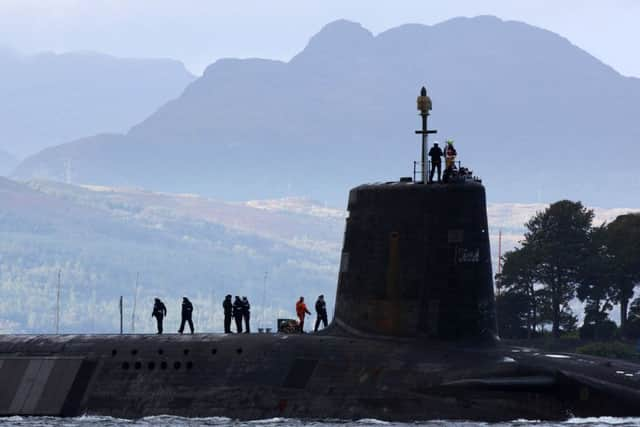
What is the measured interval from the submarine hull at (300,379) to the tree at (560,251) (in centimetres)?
7284

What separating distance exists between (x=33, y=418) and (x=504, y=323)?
77331 mm

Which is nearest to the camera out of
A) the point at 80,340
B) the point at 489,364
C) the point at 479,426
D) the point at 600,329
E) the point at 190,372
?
the point at 479,426

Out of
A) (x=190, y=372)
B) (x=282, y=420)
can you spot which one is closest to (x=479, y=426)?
(x=282, y=420)

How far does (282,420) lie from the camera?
1686 inches

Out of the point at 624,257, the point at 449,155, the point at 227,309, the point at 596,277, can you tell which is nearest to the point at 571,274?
the point at 596,277

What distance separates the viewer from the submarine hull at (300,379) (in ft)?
135

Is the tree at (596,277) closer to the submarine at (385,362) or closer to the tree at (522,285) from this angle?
the tree at (522,285)

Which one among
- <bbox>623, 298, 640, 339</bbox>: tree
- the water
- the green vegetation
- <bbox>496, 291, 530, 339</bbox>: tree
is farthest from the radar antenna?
<bbox>496, 291, 530, 339</bbox>: tree

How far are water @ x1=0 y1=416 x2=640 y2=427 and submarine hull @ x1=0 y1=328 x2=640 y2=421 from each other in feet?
1.05

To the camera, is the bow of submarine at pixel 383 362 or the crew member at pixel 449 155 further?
the crew member at pixel 449 155

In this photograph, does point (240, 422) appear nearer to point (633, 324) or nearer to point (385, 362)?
point (385, 362)

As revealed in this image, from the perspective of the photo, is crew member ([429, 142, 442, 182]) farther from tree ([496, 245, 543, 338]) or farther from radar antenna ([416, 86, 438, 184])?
tree ([496, 245, 543, 338])

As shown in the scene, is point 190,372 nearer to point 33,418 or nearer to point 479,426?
point 33,418

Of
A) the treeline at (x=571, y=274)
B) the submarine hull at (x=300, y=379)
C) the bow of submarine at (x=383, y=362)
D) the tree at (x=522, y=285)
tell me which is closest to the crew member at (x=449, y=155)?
the bow of submarine at (x=383, y=362)
